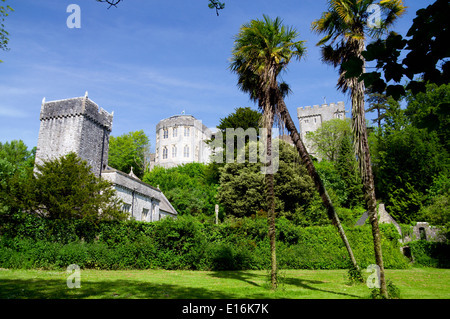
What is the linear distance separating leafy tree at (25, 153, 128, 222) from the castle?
27.2ft

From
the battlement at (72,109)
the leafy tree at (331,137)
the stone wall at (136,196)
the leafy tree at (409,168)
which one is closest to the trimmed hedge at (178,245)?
the stone wall at (136,196)

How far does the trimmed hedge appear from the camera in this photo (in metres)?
16.5

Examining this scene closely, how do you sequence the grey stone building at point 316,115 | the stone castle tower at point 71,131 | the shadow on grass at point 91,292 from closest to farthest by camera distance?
the shadow on grass at point 91,292 → the stone castle tower at point 71,131 → the grey stone building at point 316,115

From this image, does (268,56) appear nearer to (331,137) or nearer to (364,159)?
(364,159)

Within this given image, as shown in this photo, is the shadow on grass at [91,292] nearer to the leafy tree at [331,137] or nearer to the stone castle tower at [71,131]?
the stone castle tower at [71,131]

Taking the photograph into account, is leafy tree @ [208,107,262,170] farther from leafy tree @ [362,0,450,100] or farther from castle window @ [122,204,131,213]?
leafy tree @ [362,0,450,100]

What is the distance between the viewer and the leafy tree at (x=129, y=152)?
64031 mm

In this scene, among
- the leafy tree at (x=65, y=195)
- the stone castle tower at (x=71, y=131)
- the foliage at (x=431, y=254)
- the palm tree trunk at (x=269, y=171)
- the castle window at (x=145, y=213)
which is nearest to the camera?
the palm tree trunk at (x=269, y=171)

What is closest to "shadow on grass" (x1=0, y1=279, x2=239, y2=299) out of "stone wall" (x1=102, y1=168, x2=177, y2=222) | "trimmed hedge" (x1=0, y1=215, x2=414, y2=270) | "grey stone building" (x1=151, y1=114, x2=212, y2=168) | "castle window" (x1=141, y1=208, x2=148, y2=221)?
"trimmed hedge" (x1=0, y1=215, x2=414, y2=270)

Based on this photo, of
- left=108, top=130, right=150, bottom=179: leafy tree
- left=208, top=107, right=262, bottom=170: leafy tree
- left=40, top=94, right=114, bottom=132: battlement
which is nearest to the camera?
left=40, top=94, right=114, bottom=132: battlement

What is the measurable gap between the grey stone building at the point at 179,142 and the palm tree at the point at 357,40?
195ft
